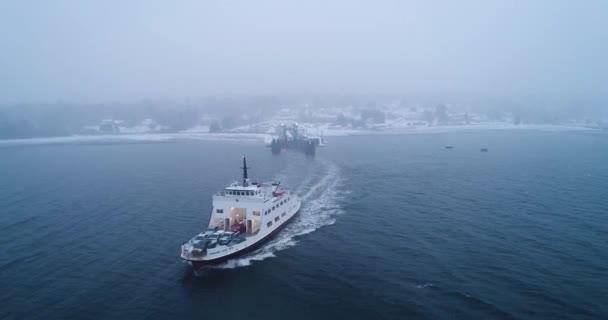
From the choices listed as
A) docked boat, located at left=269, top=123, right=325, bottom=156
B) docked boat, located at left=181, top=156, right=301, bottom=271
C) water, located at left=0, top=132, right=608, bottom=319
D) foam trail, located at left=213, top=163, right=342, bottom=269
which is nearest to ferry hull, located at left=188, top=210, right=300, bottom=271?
docked boat, located at left=181, top=156, right=301, bottom=271

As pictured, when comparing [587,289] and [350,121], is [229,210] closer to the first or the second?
[587,289]

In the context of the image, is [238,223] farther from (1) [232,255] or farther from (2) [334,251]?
(2) [334,251]

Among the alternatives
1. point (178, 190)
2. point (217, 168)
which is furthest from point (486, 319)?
point (217, 168)

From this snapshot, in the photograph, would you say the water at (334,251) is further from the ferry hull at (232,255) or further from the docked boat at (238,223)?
the docked boat at (238,223)

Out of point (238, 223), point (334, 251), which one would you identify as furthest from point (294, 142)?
point (334, 251)

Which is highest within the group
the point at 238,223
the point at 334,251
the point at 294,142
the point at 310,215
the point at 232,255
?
the point at 294,142

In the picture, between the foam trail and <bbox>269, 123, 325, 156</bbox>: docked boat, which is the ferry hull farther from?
<bbox>269, 123, 325, 156</bbox>: docked boat


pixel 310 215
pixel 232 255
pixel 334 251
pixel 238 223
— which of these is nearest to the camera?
pixel 232 255
